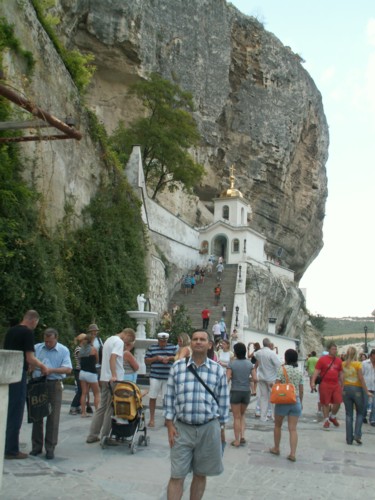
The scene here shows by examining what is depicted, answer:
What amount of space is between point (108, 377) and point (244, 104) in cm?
4970

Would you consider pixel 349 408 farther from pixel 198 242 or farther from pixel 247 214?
pixel 247 214

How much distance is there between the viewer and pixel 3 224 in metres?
13.1

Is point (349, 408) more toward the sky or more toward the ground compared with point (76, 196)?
more toward the ground

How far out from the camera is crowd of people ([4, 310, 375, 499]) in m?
4.58

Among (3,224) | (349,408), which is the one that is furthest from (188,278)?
(349,408)

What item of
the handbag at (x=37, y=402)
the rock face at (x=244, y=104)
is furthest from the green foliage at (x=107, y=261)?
the rock face at (x=244, y=104)

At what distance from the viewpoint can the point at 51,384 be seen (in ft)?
22.0

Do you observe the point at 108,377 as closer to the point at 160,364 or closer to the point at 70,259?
the point at 160,364

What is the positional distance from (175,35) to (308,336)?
97.4 ft

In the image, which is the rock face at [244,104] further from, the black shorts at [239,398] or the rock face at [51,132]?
the black shorts at [239,398]

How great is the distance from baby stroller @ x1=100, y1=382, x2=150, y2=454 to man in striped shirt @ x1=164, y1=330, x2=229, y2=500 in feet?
7.61

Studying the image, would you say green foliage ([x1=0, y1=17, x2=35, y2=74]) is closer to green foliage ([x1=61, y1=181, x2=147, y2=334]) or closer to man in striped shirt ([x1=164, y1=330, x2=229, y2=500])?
green foliage ([x1=61, y1=181, x2=147, y2=334])

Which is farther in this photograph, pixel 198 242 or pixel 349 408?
pixel 198 242

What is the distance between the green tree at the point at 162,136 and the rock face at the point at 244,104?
5604 mm
